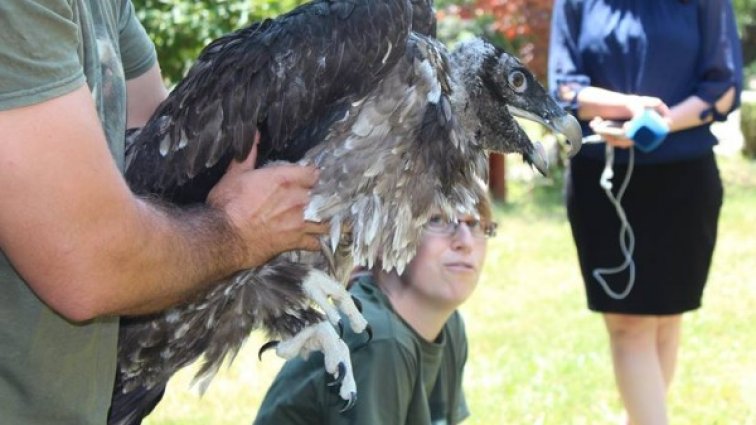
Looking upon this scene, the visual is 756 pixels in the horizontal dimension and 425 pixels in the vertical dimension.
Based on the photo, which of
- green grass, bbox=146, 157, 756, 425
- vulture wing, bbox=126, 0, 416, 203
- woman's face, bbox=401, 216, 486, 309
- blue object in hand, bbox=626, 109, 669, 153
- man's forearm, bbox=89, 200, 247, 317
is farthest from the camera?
green grass, bbox=146, 157, 756, 425

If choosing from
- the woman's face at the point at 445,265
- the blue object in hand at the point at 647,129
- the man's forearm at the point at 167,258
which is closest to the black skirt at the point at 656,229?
the blue object in hand at the point at 647,129

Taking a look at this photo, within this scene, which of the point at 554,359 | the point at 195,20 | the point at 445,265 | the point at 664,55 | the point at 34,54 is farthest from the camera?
the point at 554,359

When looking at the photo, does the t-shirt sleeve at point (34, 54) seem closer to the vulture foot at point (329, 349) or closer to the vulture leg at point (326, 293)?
the vulture leg at point (326, 293)

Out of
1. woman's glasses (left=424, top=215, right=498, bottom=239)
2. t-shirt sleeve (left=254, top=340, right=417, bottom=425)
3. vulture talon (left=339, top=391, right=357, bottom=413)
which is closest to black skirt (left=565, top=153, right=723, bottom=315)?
woman's glasses (left=424, top=215, right=498, bottom=239)

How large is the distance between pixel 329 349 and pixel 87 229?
1204 mm

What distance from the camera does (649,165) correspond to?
5.22 metres

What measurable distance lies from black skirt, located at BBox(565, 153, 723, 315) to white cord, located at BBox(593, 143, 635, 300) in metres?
0.02

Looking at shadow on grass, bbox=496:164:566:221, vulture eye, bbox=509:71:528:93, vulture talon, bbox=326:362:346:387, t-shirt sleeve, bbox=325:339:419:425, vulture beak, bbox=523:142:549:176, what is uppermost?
vulture eye, bbox=509:71:528:93

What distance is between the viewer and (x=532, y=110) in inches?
134

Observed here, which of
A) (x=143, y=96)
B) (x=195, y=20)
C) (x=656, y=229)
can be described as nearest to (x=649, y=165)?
(x=656, y=229)

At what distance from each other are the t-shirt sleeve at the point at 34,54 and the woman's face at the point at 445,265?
222 cm

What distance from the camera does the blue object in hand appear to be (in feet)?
15.6

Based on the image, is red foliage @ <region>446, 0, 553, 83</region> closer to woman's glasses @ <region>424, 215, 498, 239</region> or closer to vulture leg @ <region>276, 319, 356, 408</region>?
woman's glasses @ <region>424, 215, 498, 239</region>

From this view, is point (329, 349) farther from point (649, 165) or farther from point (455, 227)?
point (649, 165)
